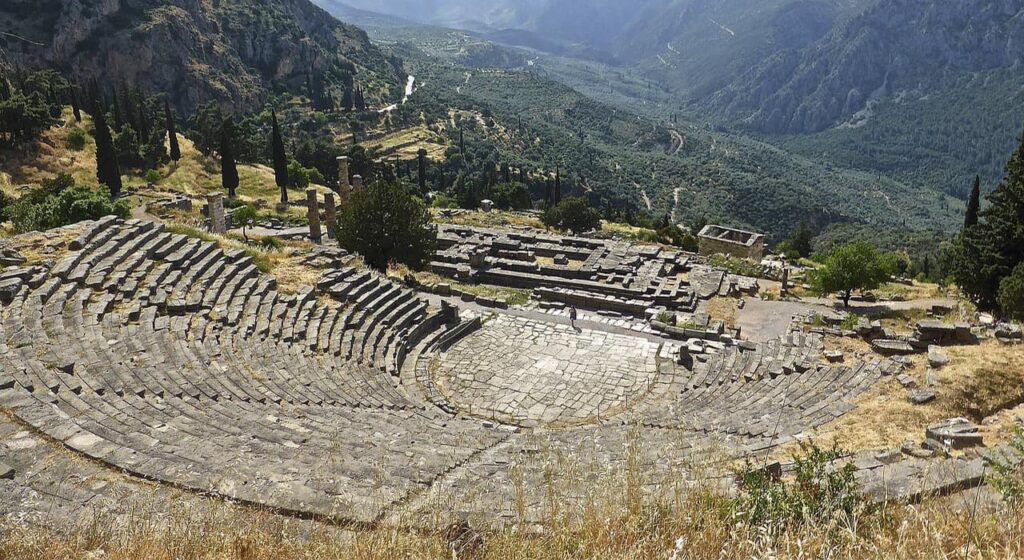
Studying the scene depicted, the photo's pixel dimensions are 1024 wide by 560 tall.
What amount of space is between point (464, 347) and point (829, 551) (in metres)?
17.7

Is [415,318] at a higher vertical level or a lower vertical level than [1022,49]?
lower

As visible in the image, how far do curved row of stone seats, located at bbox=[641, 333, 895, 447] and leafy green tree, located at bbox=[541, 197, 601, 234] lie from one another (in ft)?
96.1

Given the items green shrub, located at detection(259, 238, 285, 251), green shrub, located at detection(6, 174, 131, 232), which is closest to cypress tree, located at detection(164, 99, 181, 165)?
green shrub, located at detection(6, 174, 131, 232)

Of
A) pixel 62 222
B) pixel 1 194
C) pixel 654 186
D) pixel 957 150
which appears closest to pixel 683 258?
pixel 62 222

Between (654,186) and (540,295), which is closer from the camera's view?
(540,295)

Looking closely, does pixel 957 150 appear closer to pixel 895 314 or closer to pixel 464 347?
pixel 895 314

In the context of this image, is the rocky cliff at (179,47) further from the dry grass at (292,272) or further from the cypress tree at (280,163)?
the dry grass at (292,272)

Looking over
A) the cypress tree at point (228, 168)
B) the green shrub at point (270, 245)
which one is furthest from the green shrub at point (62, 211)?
the cypress tree at point (228, 168)

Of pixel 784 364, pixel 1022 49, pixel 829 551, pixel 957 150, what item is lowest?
pixel 784 364

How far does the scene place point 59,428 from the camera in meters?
8.34

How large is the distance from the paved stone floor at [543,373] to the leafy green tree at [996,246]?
13.7 meters

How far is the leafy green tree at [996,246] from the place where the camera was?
23625 millimetres

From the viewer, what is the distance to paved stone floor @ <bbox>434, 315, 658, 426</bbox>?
1683 centimetres

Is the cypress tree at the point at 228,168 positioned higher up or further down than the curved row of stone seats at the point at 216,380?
higher up
